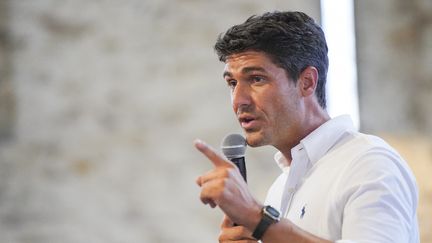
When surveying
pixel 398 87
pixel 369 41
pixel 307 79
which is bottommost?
pixel 307 79

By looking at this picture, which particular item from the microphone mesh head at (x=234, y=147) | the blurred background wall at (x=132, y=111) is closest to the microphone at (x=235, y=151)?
the microphone mesh head at (x=234, y=147)

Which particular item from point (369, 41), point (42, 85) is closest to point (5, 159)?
point (42, 85)

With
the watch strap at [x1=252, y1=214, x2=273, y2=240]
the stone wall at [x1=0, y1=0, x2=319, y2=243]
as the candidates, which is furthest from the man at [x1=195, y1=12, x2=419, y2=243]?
the stone wall at [x1=0, y1=0, x2=319, y2=243]

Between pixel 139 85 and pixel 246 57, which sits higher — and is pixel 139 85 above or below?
above

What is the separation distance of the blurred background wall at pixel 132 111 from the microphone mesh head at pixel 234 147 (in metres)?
1.70

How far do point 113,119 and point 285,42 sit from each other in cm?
173

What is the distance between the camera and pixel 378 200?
1.67 meters

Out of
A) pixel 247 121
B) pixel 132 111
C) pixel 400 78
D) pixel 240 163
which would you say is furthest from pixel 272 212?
pixel 400 78

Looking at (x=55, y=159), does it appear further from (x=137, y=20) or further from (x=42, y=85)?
(x=137, y=20)

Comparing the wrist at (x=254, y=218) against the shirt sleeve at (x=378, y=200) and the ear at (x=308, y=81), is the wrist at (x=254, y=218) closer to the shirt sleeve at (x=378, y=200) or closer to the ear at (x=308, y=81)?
the shirt sleeve at (x=378, y=200)

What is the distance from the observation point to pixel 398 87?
3807 millimetres

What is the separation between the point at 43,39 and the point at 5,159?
614 mm

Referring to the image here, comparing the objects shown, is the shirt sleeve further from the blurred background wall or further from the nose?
the blurred background wall

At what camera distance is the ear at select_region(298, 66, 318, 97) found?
2160 millimetres
